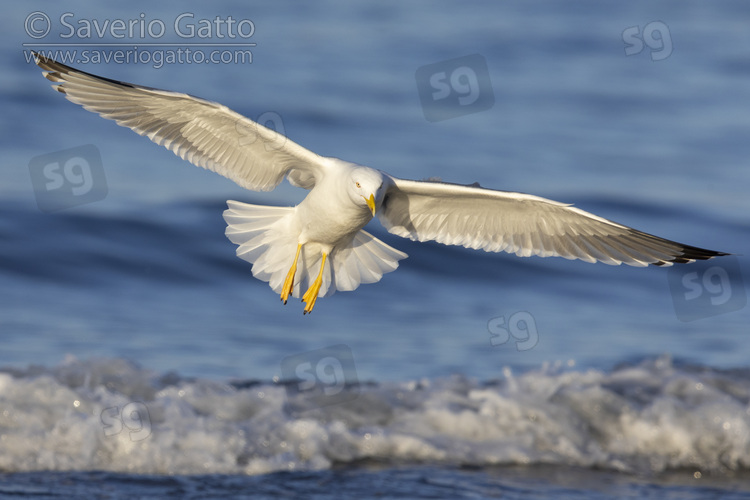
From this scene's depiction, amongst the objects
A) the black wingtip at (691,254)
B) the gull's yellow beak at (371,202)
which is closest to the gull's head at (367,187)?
the gull's yellow beak at (371,202)

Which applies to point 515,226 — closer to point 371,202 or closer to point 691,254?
point 691,254

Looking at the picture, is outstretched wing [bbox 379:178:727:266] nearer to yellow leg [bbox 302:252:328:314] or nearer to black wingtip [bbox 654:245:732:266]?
black wingtip [bbox 654:245:732:266]

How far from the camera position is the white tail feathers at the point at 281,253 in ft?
20.8

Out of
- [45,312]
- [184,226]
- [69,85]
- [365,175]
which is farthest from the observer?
[184,226]

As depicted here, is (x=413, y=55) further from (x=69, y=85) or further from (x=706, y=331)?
(x=69, y=85)

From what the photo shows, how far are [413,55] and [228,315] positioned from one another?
8.61 meters

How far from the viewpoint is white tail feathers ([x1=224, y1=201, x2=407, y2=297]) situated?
635cm

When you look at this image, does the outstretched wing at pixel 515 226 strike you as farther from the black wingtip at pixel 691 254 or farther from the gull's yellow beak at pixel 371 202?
the gull's yellow beak at pixel 371 202

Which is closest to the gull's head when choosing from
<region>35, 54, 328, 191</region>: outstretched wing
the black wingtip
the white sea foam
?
<region>35, 54, 328, 191</region>: outstretched wing

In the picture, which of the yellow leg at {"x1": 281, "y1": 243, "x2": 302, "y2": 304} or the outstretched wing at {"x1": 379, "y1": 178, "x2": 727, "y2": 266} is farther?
the yellow leg at {"x1": 281, "y1": 243, "x2": 302, "y2": 304}

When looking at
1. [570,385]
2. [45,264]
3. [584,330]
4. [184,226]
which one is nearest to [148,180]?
[184,226]

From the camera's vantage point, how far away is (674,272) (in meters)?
10.7

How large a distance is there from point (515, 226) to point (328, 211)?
1.20 metres

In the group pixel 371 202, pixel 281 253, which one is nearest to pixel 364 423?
pixel 281 253
